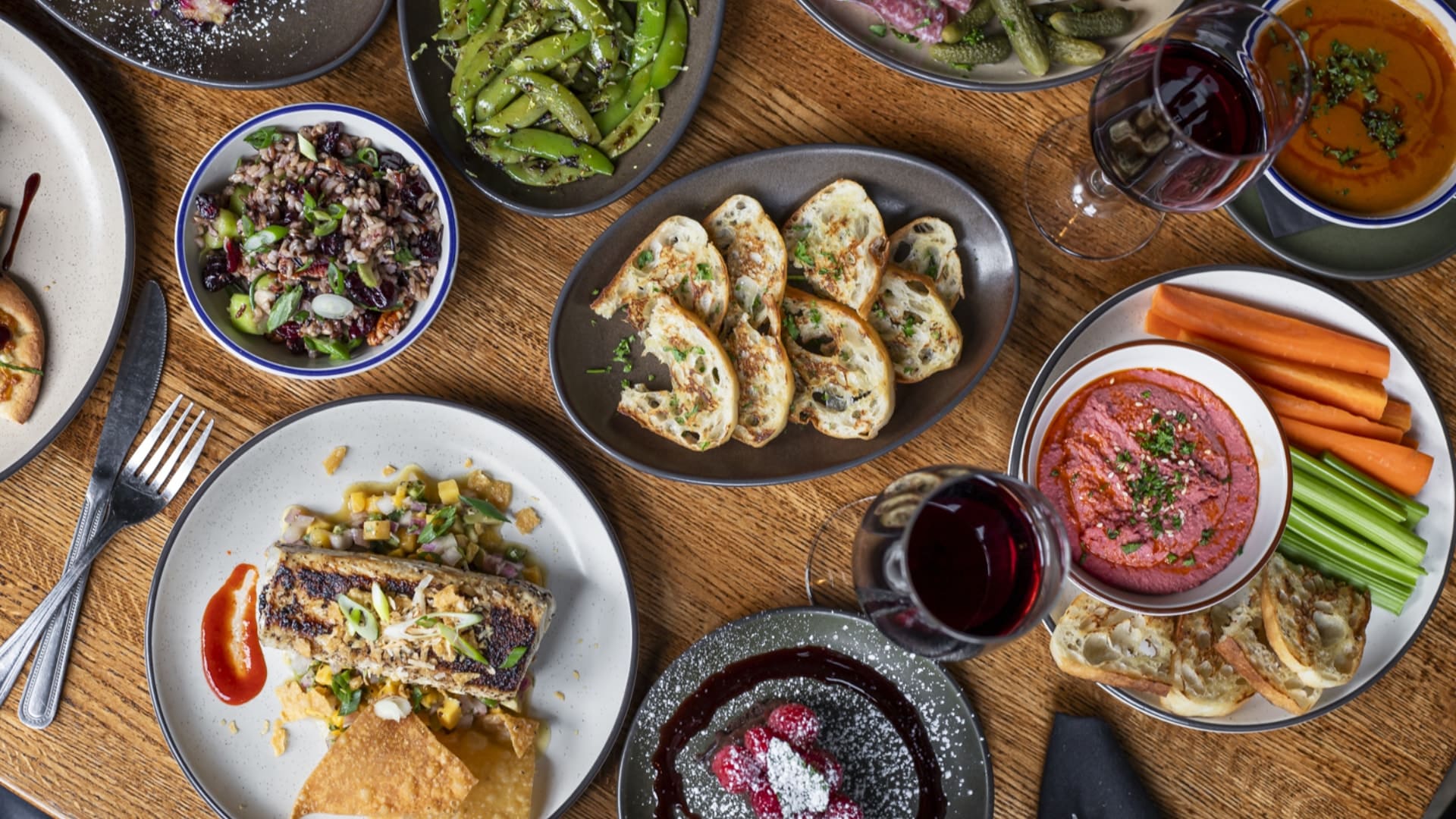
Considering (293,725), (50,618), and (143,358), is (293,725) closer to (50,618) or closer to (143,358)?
(50,618)

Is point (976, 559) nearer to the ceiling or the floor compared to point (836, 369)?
nearer to the floor

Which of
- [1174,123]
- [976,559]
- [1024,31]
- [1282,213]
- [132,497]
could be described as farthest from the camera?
[132,497]

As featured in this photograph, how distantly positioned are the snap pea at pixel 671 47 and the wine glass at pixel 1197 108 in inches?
41.4

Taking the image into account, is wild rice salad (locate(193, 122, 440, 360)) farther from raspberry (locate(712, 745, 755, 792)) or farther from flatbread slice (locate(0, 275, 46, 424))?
raspberry (locate(712, 745, 755, 792))

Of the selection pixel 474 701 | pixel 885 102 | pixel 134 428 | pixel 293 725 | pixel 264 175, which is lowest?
pixel 293 725

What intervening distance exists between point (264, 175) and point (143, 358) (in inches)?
27.7

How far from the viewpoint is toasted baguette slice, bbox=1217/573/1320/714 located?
254 centimetres

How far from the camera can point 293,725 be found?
266 centimetres

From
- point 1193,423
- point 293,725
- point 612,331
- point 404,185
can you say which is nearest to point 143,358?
point 404,185

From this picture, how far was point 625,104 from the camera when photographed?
2463mm

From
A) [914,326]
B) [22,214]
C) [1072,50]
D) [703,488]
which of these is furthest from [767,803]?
[22,214]

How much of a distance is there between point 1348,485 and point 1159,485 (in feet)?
1.78

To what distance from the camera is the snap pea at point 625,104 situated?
245 centimetres

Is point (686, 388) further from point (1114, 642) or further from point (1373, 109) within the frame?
point (1373, 109)
